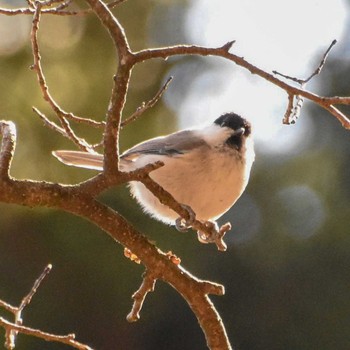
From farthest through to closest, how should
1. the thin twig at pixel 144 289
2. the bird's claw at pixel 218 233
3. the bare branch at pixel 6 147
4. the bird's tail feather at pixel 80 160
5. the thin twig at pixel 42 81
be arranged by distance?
1. the bird's tail feather at pixel 80 160
2. the thin twig at pixel 42 81
3. the bird's claw at pixel 218 233
4. the thin twig at pixel 144 289
5. the bare branch at pixel 6 147

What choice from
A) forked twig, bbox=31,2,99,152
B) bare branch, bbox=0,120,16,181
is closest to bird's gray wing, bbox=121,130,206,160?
forked twig, bbox=31,2,99,152

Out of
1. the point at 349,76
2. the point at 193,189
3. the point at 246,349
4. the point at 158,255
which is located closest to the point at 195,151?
the point at 193,189

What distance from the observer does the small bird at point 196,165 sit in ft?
11.4

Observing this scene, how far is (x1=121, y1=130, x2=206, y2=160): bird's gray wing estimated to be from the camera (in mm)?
3641

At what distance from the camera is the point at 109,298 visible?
311 inches

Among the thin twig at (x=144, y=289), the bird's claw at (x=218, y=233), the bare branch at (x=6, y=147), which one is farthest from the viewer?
the bird's claw at (x=218, y=233)

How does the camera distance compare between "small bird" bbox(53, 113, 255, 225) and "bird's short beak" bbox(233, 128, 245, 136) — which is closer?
"small bird" bbox(53, 113, 255, 225)

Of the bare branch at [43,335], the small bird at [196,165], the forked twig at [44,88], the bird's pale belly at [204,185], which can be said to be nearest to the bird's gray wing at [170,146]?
the small bird at [196,165]

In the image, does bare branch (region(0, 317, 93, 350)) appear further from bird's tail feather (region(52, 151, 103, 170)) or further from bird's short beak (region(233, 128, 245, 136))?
bird's short beak (region(233, 128, 245, 136))

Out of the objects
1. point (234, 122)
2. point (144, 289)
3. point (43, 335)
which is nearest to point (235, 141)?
point (234, 122)

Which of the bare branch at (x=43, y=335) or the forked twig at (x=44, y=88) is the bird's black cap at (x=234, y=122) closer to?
the forked twig at (x=44, y=88)

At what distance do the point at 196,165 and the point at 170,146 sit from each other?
199 mm

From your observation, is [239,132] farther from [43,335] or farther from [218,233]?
[43,335]

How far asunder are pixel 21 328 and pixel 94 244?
5.40 m
